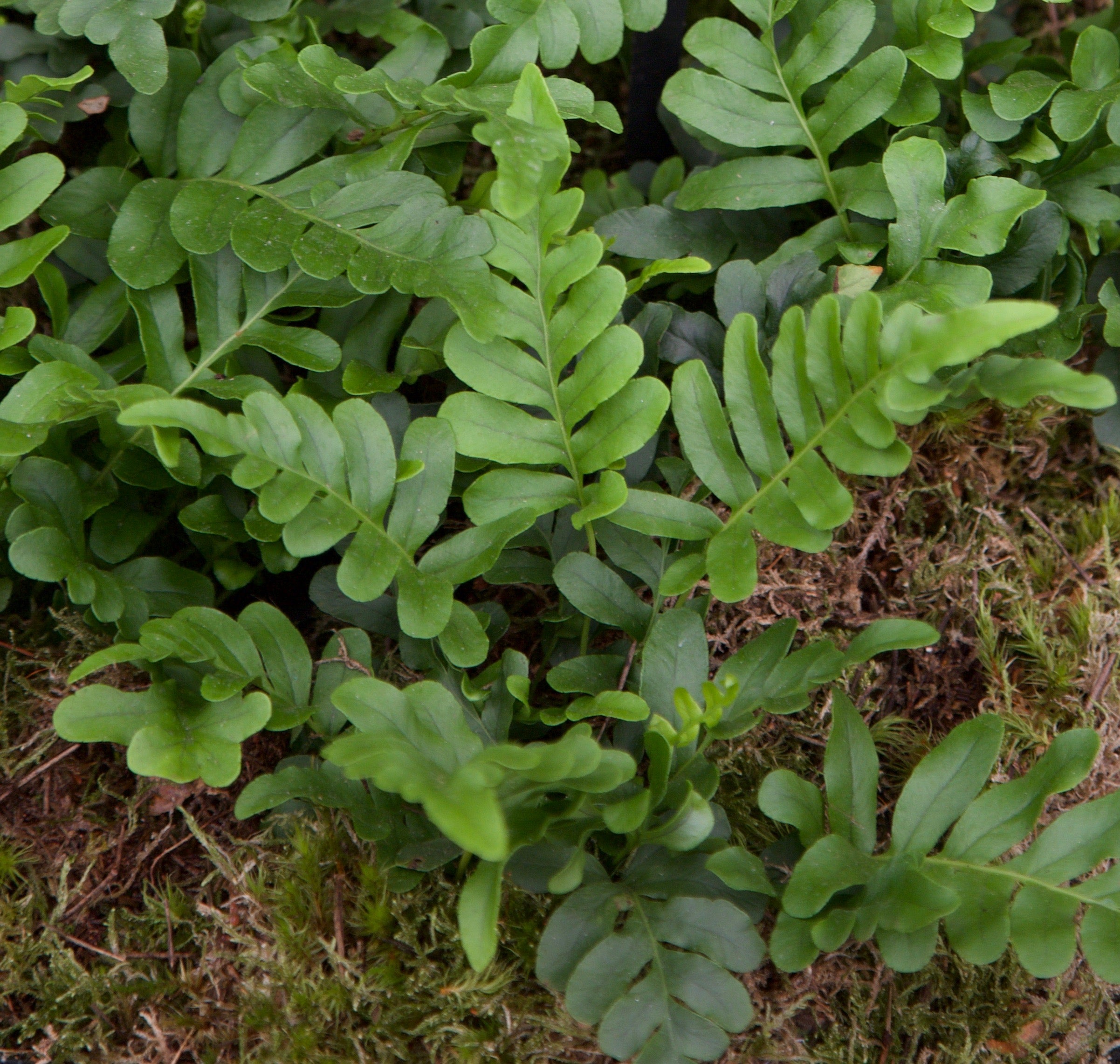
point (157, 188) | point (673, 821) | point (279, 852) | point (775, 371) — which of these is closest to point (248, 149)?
point (157, 188)

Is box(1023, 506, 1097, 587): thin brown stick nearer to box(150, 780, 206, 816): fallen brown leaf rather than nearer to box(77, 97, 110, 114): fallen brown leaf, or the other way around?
box(150, 780, 206, 816): fallen brown leaf

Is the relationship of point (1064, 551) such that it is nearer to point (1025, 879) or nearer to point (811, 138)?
point (1025, 879)

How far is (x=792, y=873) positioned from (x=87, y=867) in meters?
1.07

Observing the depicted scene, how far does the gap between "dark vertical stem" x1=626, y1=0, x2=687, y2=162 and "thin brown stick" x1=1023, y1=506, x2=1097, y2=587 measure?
3.64 feet

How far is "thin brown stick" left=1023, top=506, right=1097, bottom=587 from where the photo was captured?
1.78m

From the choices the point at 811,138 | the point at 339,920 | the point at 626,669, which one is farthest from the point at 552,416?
the point at 339,920

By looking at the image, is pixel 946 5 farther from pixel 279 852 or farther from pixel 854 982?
pixel 279 852

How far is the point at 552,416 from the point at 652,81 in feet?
3.35

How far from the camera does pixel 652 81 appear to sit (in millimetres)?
2137

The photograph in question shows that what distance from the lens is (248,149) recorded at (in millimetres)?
1631

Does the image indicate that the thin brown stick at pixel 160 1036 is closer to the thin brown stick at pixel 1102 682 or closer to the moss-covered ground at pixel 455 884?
the moss-covered ground at pixel 455 884

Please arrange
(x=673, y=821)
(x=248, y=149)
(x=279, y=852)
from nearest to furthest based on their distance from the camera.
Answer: (x=673, y=821)
(x=279, y=852)
(x=248, y=149)

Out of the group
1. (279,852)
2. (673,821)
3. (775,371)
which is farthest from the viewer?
(279,852)

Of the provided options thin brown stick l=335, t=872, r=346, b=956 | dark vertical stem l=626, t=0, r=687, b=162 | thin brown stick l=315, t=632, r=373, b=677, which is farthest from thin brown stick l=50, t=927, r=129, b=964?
dark vertical stem l=626, t=0, r=687, b=162
